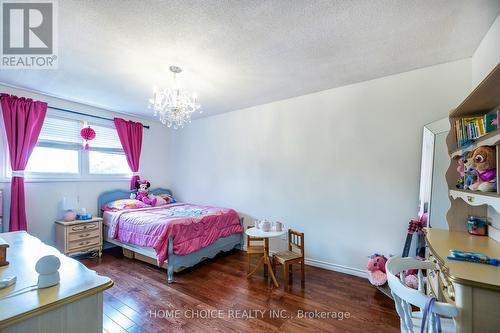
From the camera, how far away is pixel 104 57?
226 cm

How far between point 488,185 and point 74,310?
Answer: 7.74ft

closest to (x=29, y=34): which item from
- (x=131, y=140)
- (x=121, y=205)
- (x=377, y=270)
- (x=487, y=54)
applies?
(x=131, y=140)

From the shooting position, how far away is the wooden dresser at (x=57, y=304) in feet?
2.58

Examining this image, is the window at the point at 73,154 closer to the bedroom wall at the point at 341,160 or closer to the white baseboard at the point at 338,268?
the bedroom wall at the point at 341,160

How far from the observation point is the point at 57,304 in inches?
33.3

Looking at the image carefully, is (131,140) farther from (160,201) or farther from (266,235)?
(266,235)

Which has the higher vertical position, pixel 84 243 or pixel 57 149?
pixel 57 149

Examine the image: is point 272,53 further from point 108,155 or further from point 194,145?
point 108,155

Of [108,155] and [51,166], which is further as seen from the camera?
[108,155]

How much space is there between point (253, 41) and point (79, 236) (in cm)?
363

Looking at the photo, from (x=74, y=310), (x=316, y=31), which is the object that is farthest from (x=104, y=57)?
(x=74, y=310)

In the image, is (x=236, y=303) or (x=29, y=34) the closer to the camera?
(x=29, y=34)

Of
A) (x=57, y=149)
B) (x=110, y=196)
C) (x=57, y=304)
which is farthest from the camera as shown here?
(x=110, y=196)

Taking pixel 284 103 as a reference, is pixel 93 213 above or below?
below
